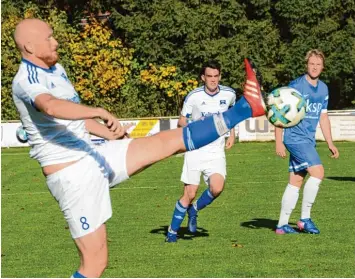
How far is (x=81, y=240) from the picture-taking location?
8.30 m

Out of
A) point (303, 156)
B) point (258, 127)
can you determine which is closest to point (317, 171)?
point (303, 156)

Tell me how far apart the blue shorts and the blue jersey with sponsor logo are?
0.24 feet

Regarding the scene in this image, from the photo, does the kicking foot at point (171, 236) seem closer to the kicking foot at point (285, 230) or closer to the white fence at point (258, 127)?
the kicking foot at point (285, 230)

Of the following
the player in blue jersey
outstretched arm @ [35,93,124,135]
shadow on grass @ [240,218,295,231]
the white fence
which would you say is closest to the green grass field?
shadow on grass @ [240,218,295,231]

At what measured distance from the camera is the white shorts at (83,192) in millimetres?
8312

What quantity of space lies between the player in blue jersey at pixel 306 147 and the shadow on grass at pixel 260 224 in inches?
22.7

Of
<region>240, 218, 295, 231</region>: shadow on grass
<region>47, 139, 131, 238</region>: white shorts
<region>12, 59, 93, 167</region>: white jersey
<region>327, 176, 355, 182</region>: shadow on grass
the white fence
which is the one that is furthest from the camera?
the white fence

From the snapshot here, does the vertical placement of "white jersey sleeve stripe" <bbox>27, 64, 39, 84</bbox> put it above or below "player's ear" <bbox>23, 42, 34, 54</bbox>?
below

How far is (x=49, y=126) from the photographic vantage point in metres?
8.23

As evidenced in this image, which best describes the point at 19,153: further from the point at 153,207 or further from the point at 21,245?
the point at 21,245

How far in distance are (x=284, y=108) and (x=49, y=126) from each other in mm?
1897

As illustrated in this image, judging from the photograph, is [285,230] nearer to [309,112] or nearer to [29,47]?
[309,112]

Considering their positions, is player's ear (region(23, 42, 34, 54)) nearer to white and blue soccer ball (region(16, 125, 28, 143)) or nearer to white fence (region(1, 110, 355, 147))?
white and blue soccer ball (region(16, 125, 28, 143))

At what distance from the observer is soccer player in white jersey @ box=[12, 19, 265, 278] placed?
8203 millimetres
